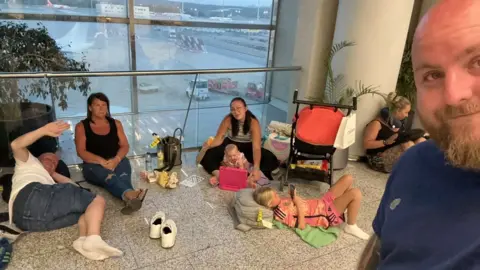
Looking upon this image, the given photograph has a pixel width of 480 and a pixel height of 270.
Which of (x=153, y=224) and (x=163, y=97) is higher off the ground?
(x=163, y=97)

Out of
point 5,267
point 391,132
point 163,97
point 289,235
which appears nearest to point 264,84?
point 163,97

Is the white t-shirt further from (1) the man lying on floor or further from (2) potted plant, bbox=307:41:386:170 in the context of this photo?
(2) potted plant, bbox=307:41:386:170

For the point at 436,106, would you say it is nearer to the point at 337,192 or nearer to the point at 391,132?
the point at 337,192

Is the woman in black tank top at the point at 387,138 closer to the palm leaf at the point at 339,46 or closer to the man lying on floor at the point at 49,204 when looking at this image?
the palm leaf at the point at 339,46

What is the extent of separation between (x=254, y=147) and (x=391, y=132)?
5.08 feet

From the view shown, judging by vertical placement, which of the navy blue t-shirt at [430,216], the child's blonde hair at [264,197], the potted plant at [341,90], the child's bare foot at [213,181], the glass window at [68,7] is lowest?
the child's bare foot at [213,181]

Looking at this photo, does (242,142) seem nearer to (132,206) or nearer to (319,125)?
(319,125)

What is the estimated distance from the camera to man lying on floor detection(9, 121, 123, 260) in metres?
2.30

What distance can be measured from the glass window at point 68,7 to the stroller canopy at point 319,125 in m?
3.29

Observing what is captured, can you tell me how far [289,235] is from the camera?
267cm

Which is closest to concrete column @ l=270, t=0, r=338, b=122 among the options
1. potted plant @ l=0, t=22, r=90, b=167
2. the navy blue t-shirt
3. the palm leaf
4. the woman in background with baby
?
the palm leaf

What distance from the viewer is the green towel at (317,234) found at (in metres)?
2.59

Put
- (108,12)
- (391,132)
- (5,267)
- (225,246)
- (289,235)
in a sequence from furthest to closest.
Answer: (108,12)
(391,132)
(289,235)
(225,246)
(5,267)

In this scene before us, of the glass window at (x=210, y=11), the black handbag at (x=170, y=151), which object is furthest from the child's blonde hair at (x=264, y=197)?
the glass window at (x=210, y=11)
